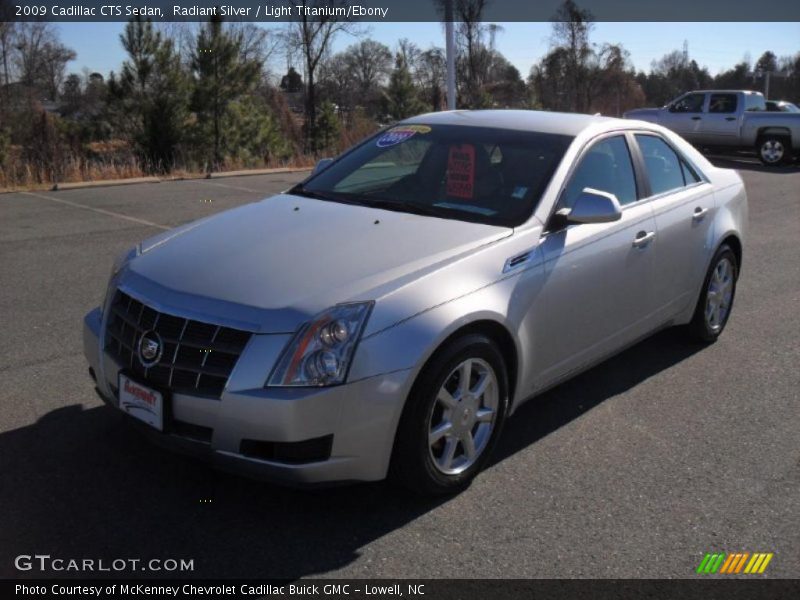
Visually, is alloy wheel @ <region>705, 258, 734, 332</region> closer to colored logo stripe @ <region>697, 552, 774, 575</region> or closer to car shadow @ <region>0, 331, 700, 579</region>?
car shadow @ <region>0, 331, 700, 579</region>

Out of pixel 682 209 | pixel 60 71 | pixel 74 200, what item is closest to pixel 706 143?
pixel 74 200

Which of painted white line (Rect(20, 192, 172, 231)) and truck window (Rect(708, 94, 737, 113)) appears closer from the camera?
painted white line (Rect(20, 192, 172, 231))

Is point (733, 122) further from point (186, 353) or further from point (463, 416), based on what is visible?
point (186, 353)

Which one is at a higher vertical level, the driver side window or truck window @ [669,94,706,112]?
truck window @ [669,94,706,112]

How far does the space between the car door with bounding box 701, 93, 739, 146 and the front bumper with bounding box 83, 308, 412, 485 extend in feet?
69.5

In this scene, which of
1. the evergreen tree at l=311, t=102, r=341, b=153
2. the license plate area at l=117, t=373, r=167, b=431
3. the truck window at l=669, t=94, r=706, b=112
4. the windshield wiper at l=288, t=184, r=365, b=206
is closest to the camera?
the license plate area at l=117, t=373, r=167, b=431

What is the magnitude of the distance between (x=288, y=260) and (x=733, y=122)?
2096 cm

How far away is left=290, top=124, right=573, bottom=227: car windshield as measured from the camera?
175 inches

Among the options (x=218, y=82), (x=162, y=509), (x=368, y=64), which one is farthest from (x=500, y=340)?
(x=368, y=64)

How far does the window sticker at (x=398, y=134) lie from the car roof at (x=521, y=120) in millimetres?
74

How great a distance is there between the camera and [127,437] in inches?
167

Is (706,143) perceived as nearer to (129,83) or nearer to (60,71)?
(129,83)

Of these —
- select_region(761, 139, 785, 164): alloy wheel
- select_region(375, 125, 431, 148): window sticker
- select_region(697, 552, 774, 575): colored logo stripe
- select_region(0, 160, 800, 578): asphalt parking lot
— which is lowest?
select_region(697, 552, 774, 575): colored logo stripe

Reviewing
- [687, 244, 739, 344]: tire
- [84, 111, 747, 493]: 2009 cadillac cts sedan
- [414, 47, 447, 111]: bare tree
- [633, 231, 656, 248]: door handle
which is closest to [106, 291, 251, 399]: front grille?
[84, 111, 747, 493]: 2009 cadillac cts sedan
